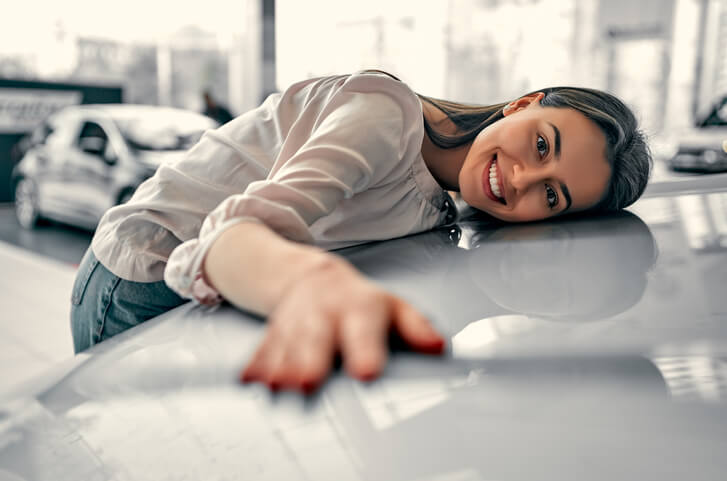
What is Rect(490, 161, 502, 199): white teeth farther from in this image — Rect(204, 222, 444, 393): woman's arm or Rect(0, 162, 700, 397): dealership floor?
Rect(0, 162, 700, 397): dealership floor

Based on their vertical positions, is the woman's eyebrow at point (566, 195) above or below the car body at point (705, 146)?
above

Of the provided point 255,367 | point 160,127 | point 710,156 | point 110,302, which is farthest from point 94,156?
point 710,156

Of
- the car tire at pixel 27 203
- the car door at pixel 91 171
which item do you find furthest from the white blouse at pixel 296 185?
the car tire at pixel 27 203

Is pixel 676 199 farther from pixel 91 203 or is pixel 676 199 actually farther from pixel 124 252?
pixel 91 203

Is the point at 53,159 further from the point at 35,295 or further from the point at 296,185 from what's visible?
the point at 296,185

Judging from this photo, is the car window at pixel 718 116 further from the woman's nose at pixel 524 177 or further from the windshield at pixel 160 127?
the woman's nose at pixel 524 177

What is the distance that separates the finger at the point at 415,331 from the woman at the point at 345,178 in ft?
0.64

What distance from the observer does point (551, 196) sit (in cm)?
98

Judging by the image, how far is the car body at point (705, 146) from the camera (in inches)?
206

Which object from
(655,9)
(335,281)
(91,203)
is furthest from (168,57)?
(335,281)

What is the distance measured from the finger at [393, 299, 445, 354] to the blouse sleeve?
221 mm

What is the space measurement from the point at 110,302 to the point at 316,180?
1.94 ft

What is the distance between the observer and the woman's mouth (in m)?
0.98

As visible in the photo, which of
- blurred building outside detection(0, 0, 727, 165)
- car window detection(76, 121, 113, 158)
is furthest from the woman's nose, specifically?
blurred building outside detection(0, 0, 727, 165)
